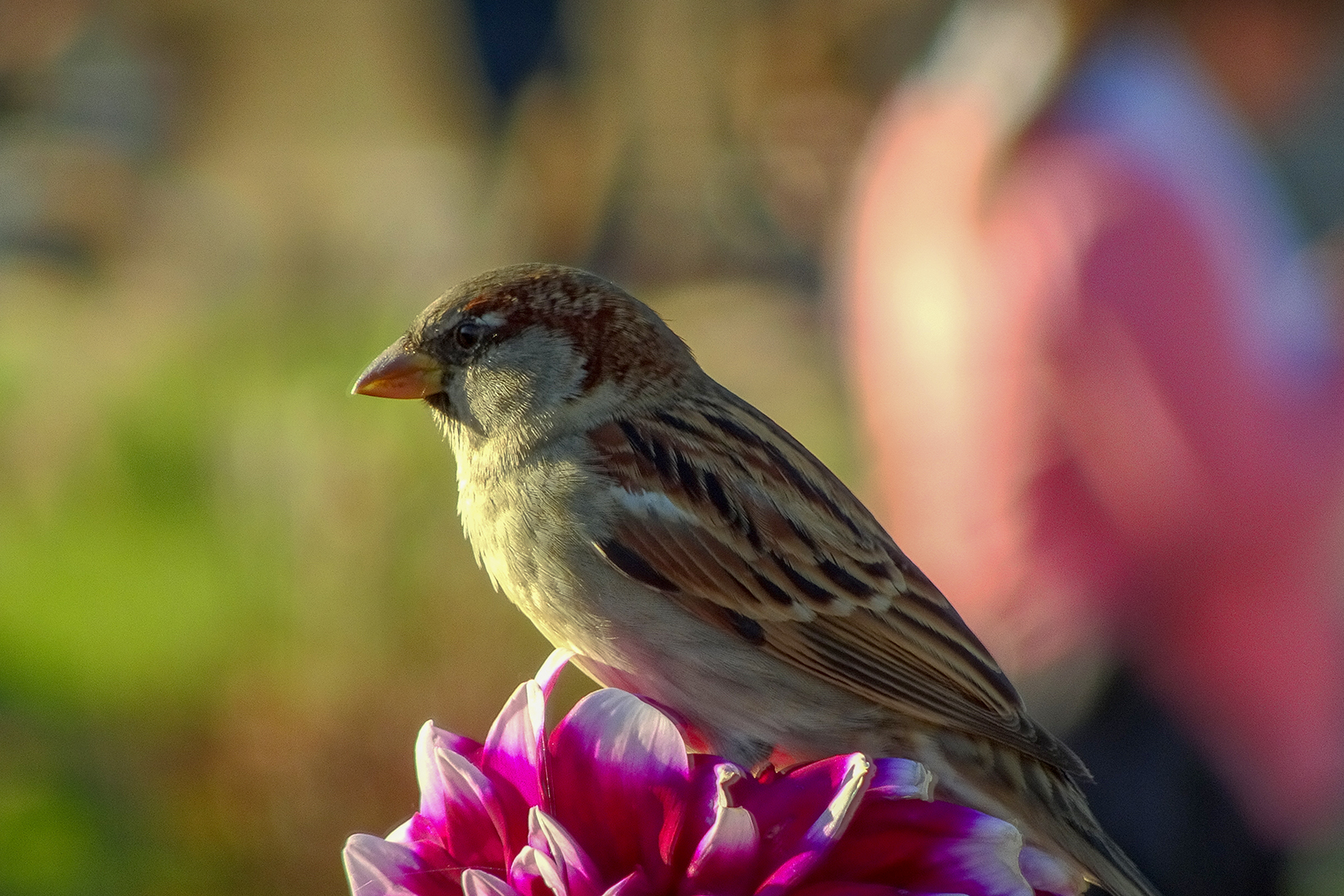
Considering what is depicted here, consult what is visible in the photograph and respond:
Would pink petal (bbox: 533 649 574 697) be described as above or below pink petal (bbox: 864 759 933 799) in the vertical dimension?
above

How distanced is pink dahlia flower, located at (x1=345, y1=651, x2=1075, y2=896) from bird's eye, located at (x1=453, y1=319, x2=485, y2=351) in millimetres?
536

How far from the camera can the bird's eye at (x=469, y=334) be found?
1354 mm

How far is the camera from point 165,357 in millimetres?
3082

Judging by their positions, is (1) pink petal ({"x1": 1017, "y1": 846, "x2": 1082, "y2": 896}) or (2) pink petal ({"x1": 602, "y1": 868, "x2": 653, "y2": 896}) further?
(1) pink petal ({"x1": 1017, "y1": 846, "x2": 1082, "y2": 896})

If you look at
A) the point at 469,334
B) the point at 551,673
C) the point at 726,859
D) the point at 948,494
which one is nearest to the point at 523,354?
the point at 469,334

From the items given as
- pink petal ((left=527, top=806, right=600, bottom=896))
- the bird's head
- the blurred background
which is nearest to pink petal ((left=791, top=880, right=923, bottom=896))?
pink petal ((left=527, top=806, right=600, bottom=896))

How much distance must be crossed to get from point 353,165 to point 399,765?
15.7 feet

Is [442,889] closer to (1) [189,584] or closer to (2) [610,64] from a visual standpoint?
(1) [189,584]

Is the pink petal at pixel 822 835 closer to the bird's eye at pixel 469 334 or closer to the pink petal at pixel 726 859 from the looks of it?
the pink petal at pixel 726 859

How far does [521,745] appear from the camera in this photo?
2.83 feet

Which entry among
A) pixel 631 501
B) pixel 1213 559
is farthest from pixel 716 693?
pixel 1213 559

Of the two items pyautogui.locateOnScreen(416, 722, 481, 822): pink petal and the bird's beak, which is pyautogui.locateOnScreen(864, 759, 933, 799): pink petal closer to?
pyautogui.locateOnScreen(416, 722, 481, 822): pink petal

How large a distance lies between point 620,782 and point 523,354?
599 millimetres

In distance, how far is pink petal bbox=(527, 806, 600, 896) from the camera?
0.78 meters
